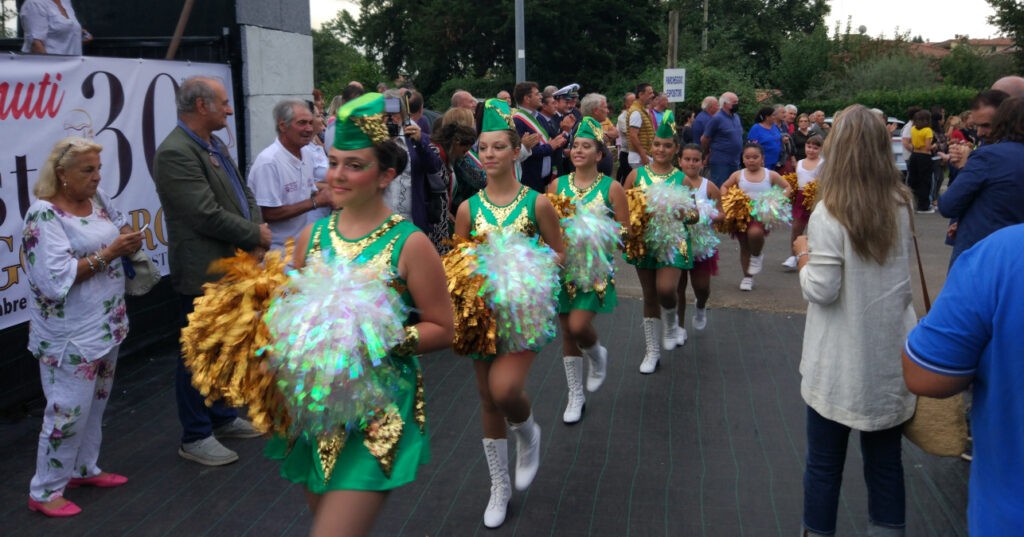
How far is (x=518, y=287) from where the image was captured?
392cm

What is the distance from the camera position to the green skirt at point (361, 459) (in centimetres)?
271

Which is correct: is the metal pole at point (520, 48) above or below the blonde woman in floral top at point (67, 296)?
above

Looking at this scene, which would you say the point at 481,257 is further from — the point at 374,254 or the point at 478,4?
the point at 478,4

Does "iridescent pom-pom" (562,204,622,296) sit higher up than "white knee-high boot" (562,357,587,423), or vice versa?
"iridescent pom-pom" (562,204,622,296)

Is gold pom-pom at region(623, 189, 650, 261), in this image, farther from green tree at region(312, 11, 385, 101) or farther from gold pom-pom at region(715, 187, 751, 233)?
green tree at region(312, 11, 385, 101)

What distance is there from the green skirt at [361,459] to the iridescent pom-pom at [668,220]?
3.65 m

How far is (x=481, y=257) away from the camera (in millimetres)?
3963

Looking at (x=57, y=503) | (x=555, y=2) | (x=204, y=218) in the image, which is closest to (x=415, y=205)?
(x=204, y=218)

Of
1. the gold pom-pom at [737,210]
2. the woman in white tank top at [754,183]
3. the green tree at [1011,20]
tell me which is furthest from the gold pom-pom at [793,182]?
the green tree at [1011,20]

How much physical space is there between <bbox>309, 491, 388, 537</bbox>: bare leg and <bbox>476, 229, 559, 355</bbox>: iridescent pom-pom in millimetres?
1382

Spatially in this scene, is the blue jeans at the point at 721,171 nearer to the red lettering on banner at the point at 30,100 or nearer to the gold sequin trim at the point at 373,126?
the red lettering on banner at the point at 30,100

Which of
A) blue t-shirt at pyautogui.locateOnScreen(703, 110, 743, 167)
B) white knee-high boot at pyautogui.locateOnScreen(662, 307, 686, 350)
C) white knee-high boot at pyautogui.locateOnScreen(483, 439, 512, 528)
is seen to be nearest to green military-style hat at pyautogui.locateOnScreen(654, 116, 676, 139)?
white knee-high boot at pyautogui.locateOnScreen(662, 307, 686, 350)

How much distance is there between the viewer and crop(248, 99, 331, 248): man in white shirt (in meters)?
5.34

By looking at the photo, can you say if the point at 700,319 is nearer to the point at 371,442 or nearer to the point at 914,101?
the point at 371,442
